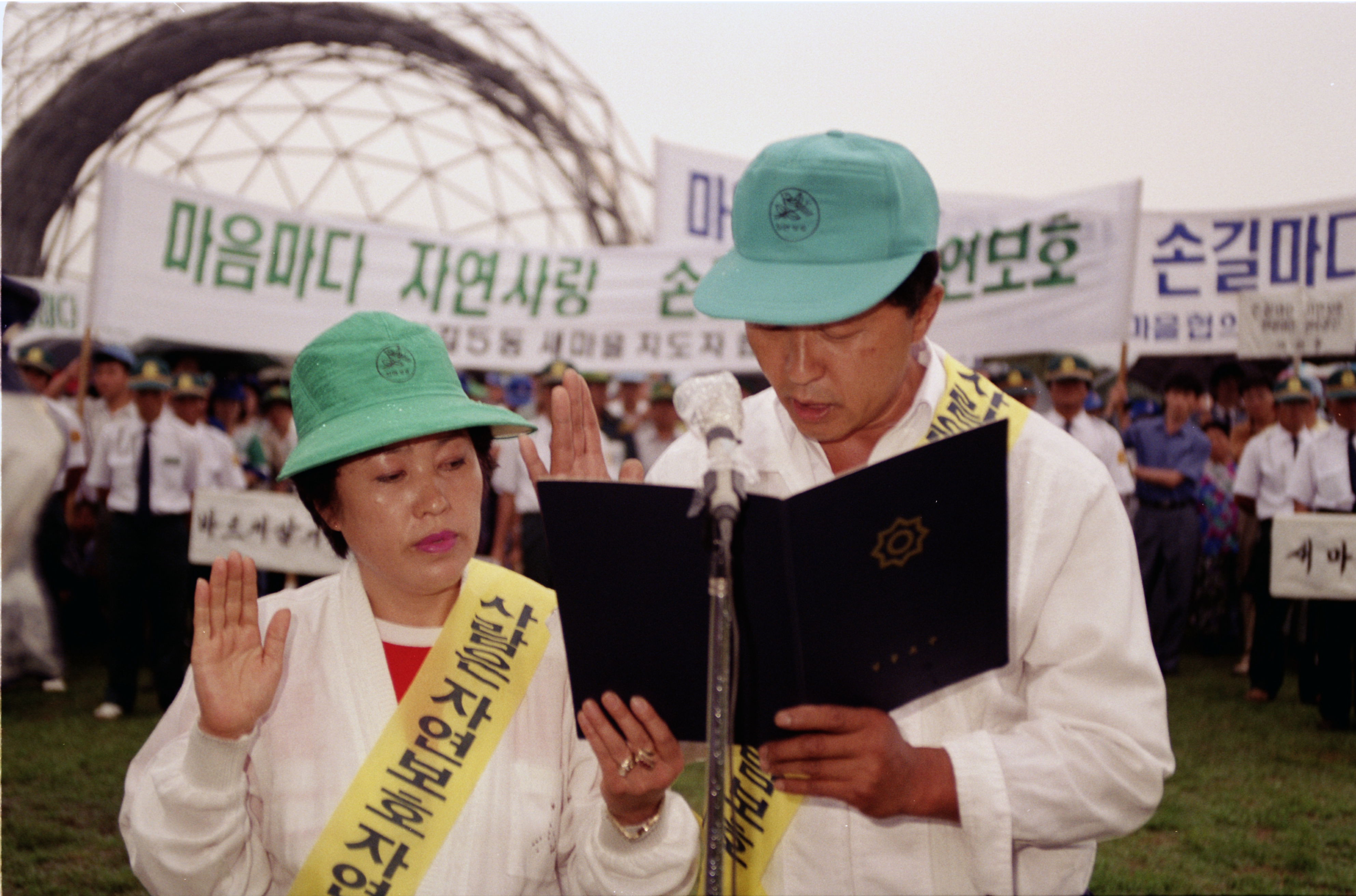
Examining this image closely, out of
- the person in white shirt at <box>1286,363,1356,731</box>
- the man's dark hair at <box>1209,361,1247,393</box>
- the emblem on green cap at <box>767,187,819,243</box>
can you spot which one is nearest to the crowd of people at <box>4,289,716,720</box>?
the emblem on green cap at <box>767,187,819,243</box>

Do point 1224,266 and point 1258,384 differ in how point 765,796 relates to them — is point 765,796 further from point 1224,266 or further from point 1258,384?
point 1258,384

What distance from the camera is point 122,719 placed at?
25.0 feet

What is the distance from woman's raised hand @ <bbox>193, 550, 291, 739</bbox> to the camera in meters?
1.88

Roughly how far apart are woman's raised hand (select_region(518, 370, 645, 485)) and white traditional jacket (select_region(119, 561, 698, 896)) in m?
0.45

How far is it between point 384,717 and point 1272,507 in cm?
868

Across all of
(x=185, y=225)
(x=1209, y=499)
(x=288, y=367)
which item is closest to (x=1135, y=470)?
(x=1209, y=499)

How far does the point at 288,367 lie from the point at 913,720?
15960 mm

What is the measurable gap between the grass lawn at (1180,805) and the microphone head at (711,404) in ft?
14.3

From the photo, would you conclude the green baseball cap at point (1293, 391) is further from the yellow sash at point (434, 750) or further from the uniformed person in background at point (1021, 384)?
the yellow sash at point (434, 750)

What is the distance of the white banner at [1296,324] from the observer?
8.63 m

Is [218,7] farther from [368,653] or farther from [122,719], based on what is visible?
[368,653]

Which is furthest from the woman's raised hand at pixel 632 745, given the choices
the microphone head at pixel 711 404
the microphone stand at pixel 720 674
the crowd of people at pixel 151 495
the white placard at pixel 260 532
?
the white placard at pixel 260 532

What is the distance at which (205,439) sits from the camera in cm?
834

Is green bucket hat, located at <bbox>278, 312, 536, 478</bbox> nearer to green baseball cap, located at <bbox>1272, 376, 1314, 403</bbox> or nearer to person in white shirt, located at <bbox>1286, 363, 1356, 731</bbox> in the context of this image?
person in white shirt, located at <bbox>1286, 363, 1356, 731</bbox>
